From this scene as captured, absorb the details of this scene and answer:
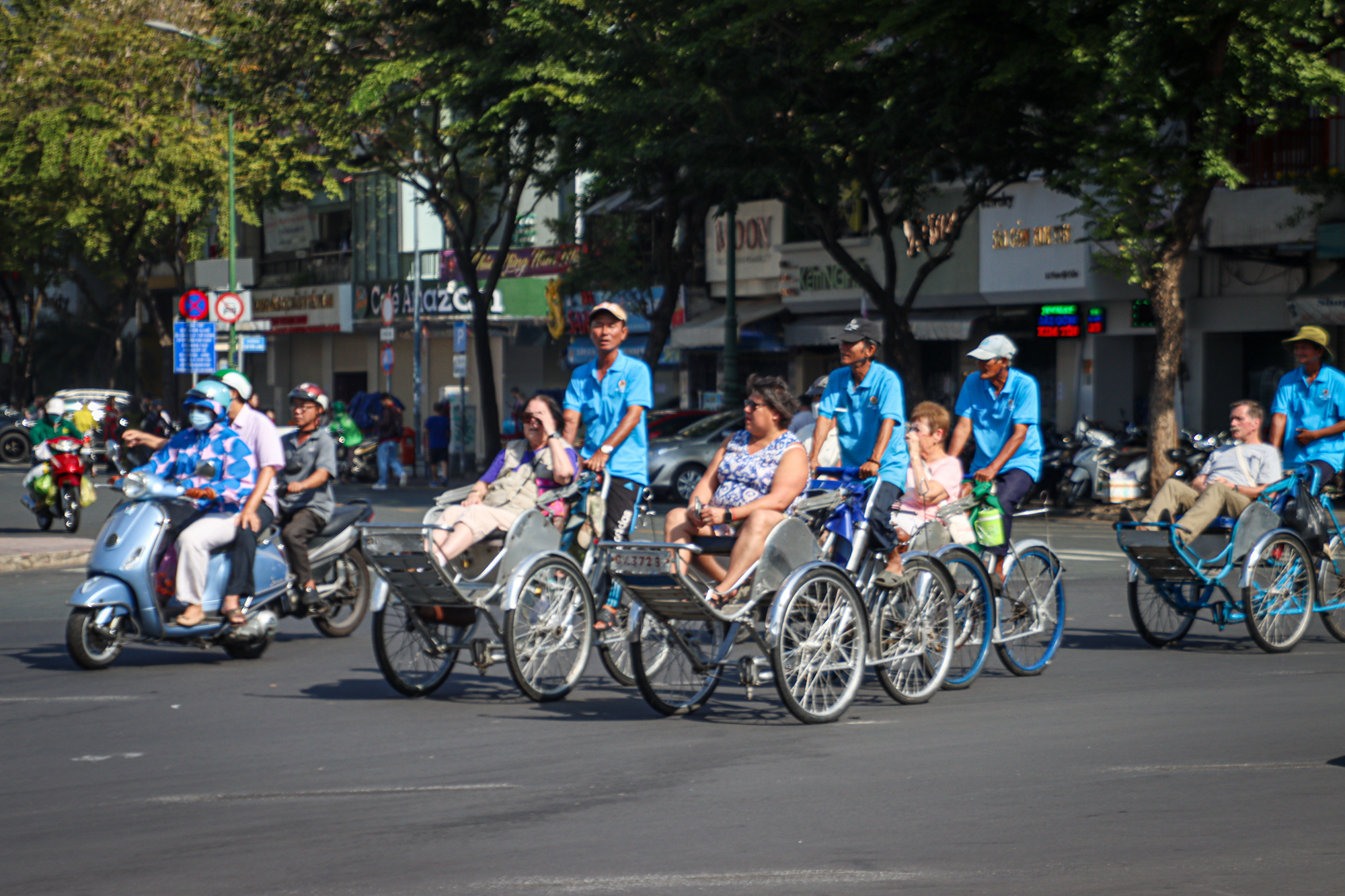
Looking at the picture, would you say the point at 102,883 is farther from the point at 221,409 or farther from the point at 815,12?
the point at 815,12

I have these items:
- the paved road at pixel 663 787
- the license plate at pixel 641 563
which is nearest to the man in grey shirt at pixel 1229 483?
the paved road at pixel 663 787

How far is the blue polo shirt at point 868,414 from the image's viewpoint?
27.7 ft

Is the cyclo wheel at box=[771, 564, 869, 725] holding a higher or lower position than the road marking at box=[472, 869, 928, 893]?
higher

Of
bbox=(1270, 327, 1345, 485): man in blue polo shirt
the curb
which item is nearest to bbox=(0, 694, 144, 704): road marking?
bbox=(1270, 327, 1345, 485): man in blue polo shirt

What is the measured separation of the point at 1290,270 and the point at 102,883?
24471 millimetres

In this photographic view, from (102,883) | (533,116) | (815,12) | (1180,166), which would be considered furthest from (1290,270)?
(102,883)

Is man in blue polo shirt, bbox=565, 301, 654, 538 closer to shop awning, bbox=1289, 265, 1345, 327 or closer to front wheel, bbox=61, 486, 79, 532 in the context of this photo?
front wheel, bbox=61, 486, 79, 532

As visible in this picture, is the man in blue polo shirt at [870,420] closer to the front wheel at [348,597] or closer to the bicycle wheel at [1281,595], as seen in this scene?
the bicycle wheel at [1281,595]

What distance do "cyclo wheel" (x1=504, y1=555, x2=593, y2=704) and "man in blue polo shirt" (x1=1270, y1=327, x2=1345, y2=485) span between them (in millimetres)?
4924

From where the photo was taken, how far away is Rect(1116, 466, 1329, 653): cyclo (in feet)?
32.2

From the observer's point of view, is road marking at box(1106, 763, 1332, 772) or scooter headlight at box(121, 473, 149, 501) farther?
scooter headlight at box(121, 473, 149, 501)

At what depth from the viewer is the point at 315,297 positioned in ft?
167

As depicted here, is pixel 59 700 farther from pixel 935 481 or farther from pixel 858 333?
pixel 935 481

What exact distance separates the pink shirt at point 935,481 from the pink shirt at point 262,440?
3.61m
